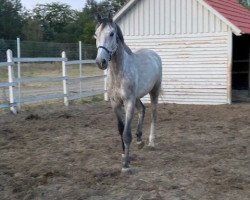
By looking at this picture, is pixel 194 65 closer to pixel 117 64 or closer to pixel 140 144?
pixel 140 144

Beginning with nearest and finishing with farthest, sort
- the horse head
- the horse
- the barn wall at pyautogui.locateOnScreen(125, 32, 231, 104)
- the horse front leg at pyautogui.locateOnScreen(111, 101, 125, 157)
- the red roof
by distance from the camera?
the horse head, the horse, the horse front leg at pyautogui.locateOnScreen(111, 101, 125, 157), the red roof, the barn wall at pyautogui.locateOnScreen(125, 32, 231, 104)

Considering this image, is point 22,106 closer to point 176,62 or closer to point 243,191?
point 176,62

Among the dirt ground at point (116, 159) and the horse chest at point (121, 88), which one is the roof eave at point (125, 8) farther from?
the horse chest at point (121, 88)

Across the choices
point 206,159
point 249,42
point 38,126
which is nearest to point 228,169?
point 206,159

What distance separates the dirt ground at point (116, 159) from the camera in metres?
4.84

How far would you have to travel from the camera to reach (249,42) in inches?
628

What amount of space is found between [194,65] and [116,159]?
768cm

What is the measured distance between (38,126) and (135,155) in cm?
340

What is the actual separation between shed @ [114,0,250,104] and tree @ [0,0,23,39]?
3444 centimetres

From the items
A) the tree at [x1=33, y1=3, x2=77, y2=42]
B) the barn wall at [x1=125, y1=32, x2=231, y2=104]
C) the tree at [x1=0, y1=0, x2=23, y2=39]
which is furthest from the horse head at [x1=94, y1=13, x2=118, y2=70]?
the tree at [x1=33, y1=3, x2=77, y2=42]

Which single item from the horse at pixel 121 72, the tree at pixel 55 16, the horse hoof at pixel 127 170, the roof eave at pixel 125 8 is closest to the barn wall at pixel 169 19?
the roof eave at pixel 125 8

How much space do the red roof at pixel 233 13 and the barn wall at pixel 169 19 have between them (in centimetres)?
31

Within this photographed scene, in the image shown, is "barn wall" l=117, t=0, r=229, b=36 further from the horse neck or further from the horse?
the horse neck

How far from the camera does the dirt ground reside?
484 centimetres
